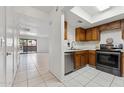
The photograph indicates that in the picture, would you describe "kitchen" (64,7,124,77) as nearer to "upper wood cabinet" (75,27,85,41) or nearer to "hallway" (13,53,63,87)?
"upper wood cabinet" (75,27,85,41)

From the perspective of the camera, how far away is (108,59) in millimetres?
3545

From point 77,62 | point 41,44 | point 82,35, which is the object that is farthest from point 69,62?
point 41,44

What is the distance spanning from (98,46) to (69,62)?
2068 millimetres

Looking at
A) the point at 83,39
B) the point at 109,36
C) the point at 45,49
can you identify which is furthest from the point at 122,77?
the point at 45,49

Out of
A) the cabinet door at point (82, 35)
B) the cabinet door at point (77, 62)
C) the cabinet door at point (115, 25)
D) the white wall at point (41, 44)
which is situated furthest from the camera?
the white wall at point (41, 44)

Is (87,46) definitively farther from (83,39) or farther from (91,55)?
(91,55)

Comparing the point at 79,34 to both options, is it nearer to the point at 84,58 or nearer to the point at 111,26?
the point at 84,58

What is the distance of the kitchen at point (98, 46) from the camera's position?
323 centimetres

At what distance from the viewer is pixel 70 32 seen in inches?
184

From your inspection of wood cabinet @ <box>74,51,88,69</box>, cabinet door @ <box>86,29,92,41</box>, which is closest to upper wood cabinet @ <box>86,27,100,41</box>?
cabinet door @ <box>86,29,92,41</box>

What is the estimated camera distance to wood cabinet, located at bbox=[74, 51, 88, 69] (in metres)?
3.64

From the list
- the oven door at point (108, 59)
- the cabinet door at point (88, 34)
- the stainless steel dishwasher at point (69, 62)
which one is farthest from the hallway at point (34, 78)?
the cabinet door at point (88, 34)

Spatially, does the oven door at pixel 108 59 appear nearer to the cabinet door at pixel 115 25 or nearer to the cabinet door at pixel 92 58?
the cabinet door at pixel 92 58
